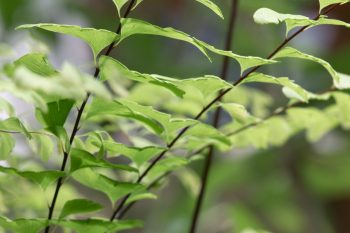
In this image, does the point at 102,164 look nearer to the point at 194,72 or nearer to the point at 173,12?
the point at 194,72

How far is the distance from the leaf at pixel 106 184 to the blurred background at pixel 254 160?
81 centimetres

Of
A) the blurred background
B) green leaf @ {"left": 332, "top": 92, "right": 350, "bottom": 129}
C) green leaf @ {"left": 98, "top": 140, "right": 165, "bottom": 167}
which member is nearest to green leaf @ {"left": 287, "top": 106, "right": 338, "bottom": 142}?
green leaf @ {"left": 332, "top": 92, "right": 350, "bottom": 129}

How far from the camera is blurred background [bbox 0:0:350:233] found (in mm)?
1473

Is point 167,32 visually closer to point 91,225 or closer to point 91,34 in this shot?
point 91,34

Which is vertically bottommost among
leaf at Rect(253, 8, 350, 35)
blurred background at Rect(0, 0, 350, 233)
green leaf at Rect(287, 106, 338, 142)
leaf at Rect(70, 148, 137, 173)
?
blurred background at Rect(0, 0, 350, 233)

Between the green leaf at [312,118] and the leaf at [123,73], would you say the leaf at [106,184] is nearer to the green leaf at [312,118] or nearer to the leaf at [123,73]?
the leaf at [123,73]

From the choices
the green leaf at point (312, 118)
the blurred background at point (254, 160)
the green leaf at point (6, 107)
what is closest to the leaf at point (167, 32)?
the green leaf at point (6, 107)

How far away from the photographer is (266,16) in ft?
1.38

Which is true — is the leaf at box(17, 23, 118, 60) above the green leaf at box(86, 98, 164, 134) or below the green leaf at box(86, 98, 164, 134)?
above

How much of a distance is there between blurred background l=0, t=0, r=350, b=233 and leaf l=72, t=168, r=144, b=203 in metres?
0.81

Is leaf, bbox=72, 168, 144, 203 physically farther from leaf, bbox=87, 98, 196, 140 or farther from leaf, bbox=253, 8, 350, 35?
leaf, bbox=253, 8, 350, 35

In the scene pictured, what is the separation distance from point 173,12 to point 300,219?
824 millimetres

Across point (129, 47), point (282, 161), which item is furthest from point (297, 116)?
point (129, 47)

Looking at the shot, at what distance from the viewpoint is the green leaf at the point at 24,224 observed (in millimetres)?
455
